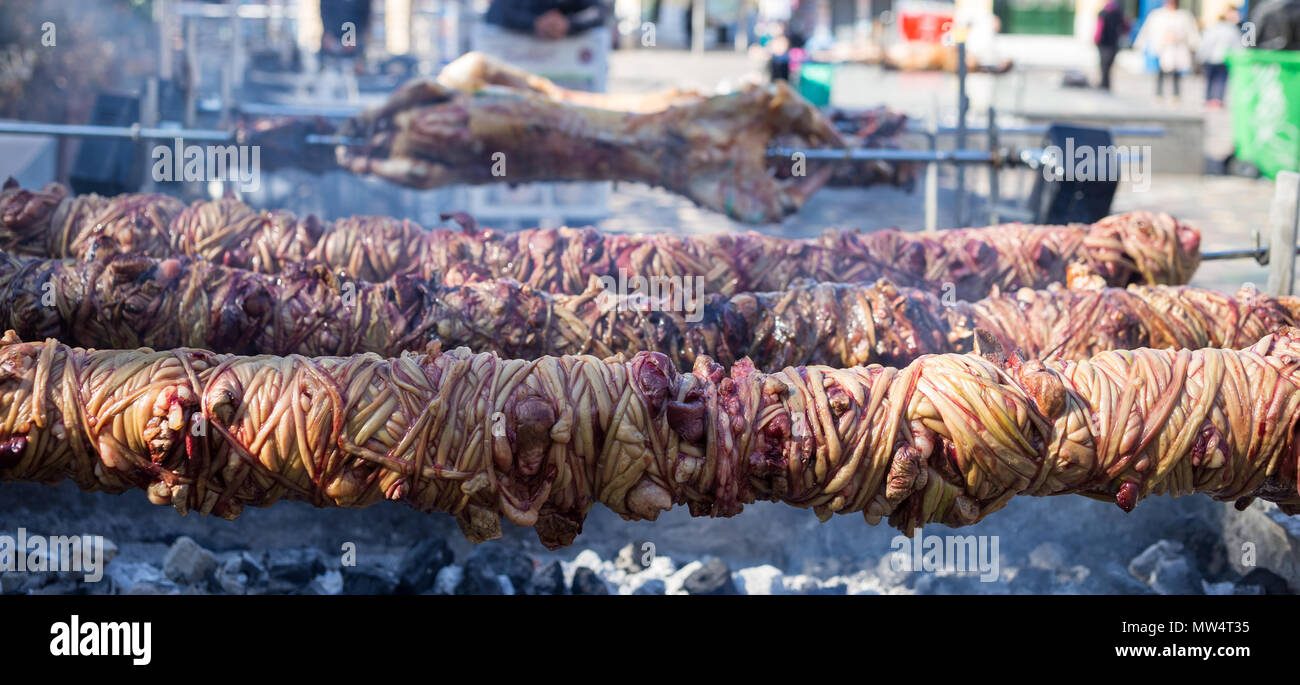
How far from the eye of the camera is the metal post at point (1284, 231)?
3.65 meters

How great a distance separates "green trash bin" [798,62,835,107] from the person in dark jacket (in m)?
2.53

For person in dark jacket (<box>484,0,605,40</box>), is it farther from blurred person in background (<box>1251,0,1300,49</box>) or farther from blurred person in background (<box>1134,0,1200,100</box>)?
blurred person in background (<box>1134,0,1200,100</box>)

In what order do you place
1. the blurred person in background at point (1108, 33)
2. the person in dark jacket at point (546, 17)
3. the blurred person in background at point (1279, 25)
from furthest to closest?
the blurred person in background at point (1108, 33) → the blurred person in background at point (1279, 25) → the person in dark jacket at point (546, 17)

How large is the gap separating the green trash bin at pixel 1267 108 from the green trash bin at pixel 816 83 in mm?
4737

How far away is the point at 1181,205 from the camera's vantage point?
10.8m

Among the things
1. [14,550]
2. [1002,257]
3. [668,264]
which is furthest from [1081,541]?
[14,550]

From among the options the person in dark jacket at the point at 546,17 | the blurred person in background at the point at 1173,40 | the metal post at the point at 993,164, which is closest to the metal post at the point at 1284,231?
the metal post at the point at 993,164

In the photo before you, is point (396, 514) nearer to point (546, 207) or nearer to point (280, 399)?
point (280, 399)

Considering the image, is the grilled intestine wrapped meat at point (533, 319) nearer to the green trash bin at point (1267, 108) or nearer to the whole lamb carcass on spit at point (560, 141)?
the whole lamb carcass on spit at point (560, 141)

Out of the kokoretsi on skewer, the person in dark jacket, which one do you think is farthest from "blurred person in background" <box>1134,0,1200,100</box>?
the kokoretsi on skewer

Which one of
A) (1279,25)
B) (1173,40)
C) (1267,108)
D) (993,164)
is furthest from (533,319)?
→ (1173,40)

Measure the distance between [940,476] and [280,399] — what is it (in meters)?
1.46

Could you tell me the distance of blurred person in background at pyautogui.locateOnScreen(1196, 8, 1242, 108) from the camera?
16234 mm

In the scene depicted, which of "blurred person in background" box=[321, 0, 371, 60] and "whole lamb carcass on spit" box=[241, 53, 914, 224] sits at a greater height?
"blurred person in background" box=[321, 0, 371, 60]
